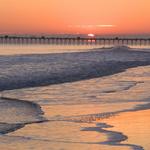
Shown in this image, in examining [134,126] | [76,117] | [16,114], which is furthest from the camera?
[16,114]

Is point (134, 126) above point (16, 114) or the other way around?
above

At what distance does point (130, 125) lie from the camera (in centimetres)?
873

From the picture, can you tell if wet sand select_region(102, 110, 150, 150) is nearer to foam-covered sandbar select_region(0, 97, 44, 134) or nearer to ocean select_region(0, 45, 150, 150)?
ocean select_region(0, 45, 150, 150)

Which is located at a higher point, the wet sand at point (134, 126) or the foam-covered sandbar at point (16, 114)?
the wet sand at point (134, 126)

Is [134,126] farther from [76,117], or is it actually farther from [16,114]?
[16,114]

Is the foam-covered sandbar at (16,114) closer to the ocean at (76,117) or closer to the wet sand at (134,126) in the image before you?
the ocean at (76,117)

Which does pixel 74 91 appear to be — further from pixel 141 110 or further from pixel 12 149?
pixel 12 149

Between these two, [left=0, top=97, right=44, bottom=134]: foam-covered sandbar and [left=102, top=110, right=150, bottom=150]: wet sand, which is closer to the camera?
[left=102, top=110, right=150, bottom=150]: wet sand

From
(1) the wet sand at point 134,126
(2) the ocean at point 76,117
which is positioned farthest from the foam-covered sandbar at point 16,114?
(1) the wet sand at point 134,126

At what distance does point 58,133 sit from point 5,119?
178 cm

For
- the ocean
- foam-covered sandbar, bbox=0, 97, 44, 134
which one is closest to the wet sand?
the ocean

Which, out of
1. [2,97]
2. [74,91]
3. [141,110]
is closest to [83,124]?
[141,110]

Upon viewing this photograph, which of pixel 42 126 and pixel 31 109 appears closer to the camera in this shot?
pixel 42 126

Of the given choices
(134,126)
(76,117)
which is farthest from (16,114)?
(134,126)
